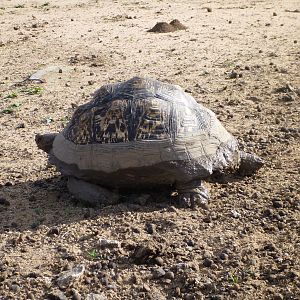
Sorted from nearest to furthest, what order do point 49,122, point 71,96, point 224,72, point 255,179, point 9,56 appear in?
point 255,179, point 49,122, point 71,96, point 224,72, point 9,56

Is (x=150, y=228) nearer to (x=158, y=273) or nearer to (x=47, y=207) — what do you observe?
(x=158, y=273)

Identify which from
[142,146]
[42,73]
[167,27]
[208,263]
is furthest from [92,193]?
[167,27]

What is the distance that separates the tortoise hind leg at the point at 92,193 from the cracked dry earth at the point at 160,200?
9 centimetres

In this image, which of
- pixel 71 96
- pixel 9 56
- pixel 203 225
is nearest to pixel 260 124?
pixel 203 225

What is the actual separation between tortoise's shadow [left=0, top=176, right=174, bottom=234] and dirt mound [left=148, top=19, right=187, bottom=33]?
7.89 metres

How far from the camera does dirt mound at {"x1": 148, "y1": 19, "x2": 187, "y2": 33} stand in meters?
13.2

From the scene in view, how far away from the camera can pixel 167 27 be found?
521 inches

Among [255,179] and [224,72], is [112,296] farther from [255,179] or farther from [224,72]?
[224,72]

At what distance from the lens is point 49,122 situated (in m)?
7.93

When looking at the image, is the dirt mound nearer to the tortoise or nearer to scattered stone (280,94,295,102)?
scattered stone (280,94,295,102)

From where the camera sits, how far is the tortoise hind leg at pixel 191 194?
5.27 m

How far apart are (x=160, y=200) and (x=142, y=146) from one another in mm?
639

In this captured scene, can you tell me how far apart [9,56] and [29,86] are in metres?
2.43

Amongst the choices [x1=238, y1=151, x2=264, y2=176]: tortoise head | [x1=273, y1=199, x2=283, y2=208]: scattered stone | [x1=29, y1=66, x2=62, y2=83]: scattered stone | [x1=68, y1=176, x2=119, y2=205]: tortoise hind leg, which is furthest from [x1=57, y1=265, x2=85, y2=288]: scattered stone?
[x1=29, y1=66, x2=62, y2=83]: scattered stone
